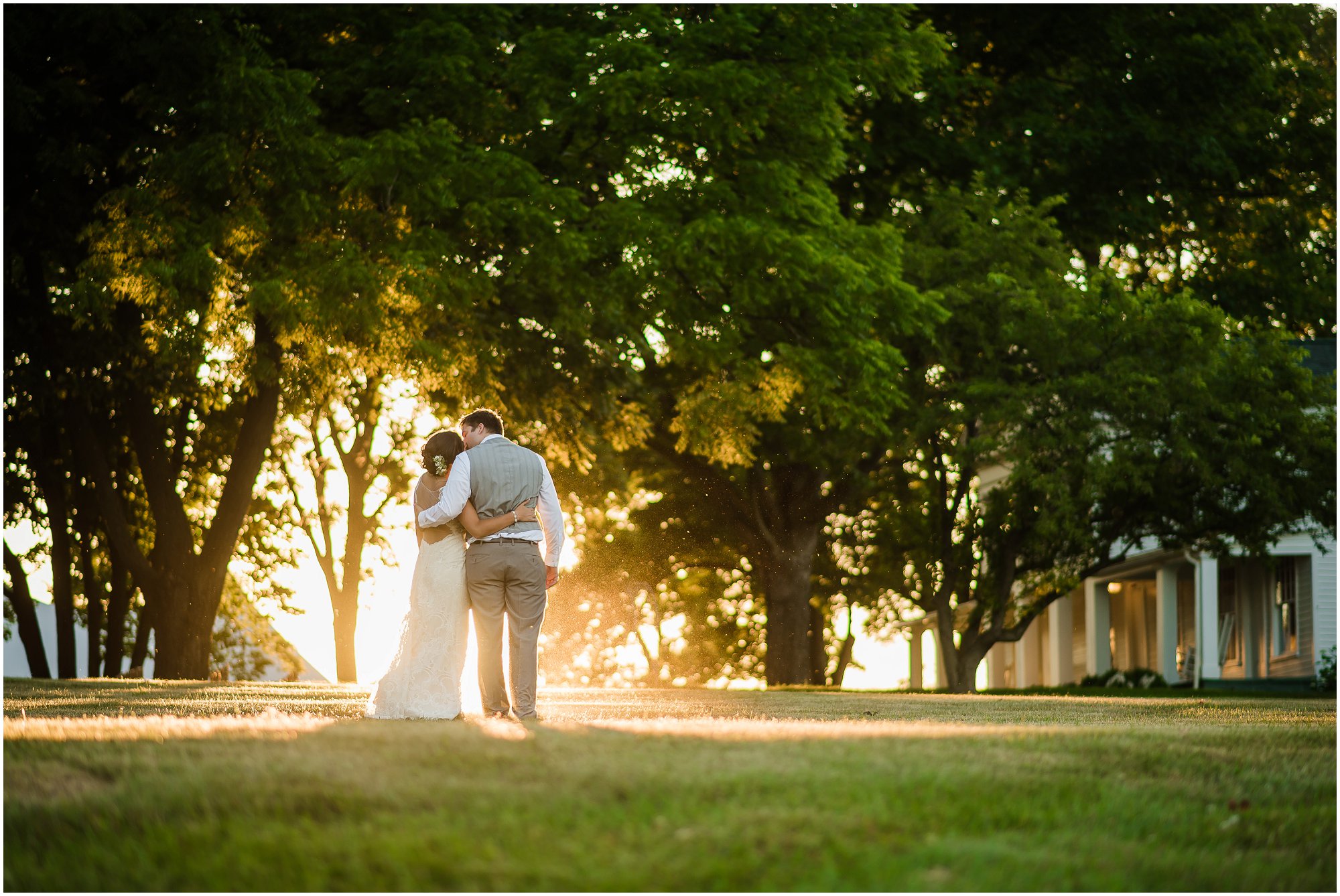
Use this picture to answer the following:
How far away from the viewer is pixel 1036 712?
1373 cm

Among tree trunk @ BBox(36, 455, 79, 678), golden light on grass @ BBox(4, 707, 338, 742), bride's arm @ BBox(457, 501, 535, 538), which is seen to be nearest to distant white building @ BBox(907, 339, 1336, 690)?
tree trunk @ BBox(36, 455, 79, 678)

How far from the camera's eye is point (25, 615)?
33250mm

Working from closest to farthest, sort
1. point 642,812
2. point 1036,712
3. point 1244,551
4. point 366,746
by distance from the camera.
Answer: point 642,812, point 366,746, point 1036,712, point 1244,551

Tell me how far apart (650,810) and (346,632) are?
32.7 metres

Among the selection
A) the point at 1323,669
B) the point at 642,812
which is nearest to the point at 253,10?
the point at 642,812

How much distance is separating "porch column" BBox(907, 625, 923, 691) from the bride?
49.5 meters

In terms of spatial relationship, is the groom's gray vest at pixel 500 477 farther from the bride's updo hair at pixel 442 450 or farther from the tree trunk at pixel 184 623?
the tree trunk at pixel 184 623

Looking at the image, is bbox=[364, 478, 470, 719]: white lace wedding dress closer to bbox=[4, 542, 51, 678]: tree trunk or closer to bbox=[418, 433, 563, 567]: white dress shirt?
bbox=[418, 433, 563, 567]: white dress shirt

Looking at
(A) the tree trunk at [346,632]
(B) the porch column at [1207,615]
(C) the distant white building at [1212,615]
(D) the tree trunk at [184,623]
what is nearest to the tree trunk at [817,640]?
(C) the distant white building at [1212,615]

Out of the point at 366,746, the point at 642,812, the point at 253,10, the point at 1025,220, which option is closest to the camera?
the point at 642,812

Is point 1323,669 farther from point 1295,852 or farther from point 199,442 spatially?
point 1295,852

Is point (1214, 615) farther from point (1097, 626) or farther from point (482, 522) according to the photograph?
point (482, 522)

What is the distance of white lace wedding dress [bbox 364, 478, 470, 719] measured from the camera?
10.9 meters

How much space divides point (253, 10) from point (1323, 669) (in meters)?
24.0
